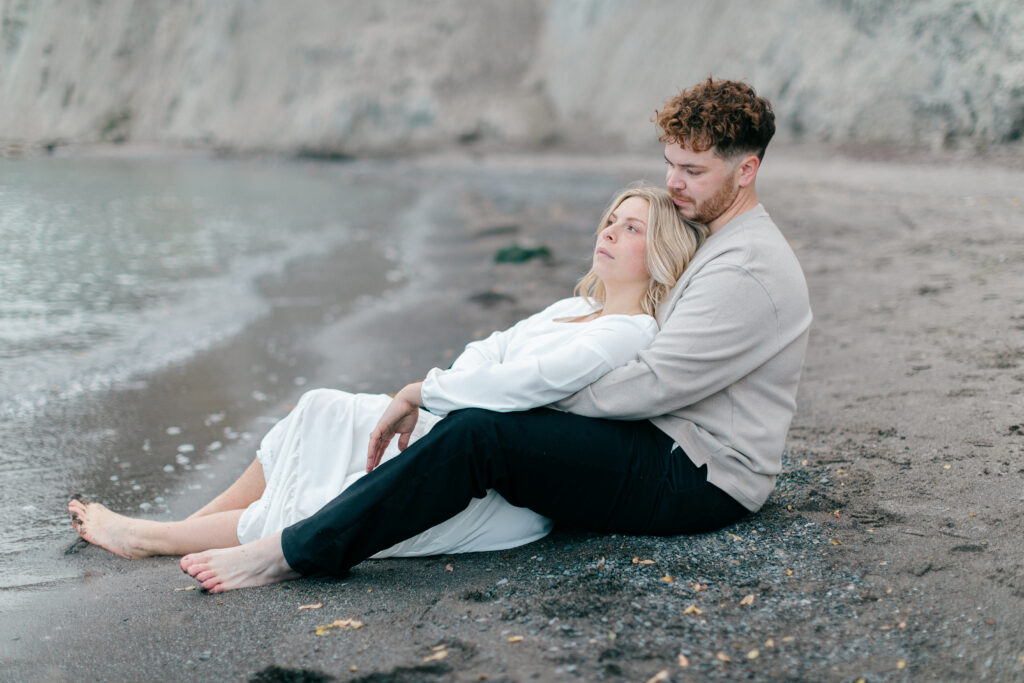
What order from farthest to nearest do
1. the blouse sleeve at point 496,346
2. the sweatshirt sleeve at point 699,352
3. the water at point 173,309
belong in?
the water at point 173,309 < the blouse sleeve at point 496,346 < the sweatshirt sleeve at point 699,352

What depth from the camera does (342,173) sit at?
107 ft

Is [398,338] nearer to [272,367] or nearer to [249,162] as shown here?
[272,367]

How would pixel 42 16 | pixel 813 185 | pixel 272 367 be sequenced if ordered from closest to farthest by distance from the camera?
pixel 272 367 < pixel 813 185 < pixel 42 16

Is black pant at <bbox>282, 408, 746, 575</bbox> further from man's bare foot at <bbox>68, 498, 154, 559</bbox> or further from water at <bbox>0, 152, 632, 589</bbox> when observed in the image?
water at <bbox>0, 152, 632, 589</bbox>

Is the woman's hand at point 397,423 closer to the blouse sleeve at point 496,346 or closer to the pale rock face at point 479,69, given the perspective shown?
the blouse sleeve at point 496,346

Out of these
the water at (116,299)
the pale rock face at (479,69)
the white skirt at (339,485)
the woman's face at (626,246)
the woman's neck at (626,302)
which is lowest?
the water at (116,299)

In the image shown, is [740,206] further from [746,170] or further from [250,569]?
[250,569]

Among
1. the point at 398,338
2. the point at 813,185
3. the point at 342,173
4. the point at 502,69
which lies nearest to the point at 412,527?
the point at 398,338

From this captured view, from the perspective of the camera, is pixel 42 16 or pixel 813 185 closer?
pixel 813 185

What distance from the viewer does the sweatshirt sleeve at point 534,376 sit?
287 centimetres

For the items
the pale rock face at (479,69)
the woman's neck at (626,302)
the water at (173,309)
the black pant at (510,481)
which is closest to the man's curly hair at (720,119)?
the woman's neck at (626,302)

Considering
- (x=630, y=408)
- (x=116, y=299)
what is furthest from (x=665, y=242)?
(x=116, y=299)

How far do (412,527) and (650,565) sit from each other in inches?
32.4

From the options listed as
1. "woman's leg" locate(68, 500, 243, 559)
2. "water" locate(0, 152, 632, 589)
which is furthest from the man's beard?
"water" locate(0, 152, 632, 589)
